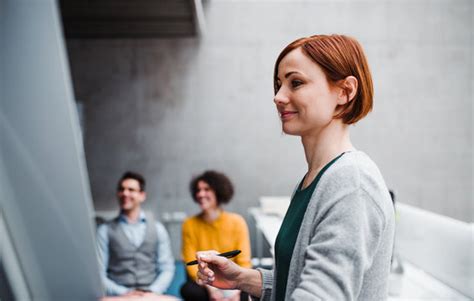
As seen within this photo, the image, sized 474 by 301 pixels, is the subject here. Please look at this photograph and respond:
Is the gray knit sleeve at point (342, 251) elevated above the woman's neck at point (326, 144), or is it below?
below

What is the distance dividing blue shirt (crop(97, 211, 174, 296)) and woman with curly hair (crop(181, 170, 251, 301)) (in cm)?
10

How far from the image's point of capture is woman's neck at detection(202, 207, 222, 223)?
234cm

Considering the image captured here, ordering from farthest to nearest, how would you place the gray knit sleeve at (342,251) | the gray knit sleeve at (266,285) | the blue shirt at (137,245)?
the blue shirt at (137,245)
the gray knit sleeve at (266,285)
the gray knit sleeve at (342,251)

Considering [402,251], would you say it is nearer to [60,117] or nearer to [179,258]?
[60,117]

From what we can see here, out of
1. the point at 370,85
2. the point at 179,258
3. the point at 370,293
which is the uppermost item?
the point at 370,85

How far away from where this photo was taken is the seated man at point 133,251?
7.36 feet

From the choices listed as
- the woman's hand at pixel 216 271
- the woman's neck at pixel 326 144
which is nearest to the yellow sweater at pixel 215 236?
the woman's hand at pixel 216 271

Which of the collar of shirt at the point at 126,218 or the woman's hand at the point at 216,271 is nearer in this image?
the woman's hand at the point at 216,271

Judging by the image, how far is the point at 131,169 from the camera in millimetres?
3787

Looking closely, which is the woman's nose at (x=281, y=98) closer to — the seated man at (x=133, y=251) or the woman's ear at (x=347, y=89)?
the woman's ear at (x=347, y=89)

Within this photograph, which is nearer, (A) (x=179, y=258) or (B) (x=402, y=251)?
(B) (x=402, y=251)

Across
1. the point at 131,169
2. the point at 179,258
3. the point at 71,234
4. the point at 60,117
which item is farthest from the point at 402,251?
the point at 131,169

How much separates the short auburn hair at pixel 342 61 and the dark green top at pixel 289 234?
7 centimetres

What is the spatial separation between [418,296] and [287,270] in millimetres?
1183
